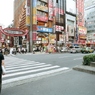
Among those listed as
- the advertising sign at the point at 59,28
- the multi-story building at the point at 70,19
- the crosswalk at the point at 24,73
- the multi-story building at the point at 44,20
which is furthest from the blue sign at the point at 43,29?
the crosswalk at the point at 24,73

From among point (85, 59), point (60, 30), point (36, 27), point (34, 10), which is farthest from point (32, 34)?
point (85, 59)

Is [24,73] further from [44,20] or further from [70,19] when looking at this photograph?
[70,19]

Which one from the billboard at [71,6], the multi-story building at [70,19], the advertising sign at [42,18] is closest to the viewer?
the advertising sign at [42,18]

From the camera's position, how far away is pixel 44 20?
4103cm

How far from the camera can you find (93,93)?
4.53m

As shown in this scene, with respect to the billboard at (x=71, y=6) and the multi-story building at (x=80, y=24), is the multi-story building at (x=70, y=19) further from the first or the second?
the multi-story building at (x=80, y=24)

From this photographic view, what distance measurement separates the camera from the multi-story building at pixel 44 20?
38.5m

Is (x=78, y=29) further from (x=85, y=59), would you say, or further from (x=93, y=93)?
(x=93, y=93)

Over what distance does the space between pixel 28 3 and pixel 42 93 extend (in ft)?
123

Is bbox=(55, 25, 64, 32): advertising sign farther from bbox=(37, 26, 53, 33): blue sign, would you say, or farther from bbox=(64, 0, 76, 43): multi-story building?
bbox=(64, 0, 76, 43): multi-story building

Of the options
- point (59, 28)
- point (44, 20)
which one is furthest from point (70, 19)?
point (44, 20)

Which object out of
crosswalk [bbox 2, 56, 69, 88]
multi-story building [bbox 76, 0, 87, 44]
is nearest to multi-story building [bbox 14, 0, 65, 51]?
multi-story building [bbox 76, 0, 87, 44]

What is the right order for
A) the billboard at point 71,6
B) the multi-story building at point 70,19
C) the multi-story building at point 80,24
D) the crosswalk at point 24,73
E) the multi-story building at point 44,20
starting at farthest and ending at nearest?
the multi-story building at point 80,24
the billboard at point 71,6
the multi-story building at point 70,19
the multi-story building at point 44,20
the crosswalk at point 24,73

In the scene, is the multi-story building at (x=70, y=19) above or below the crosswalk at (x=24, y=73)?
above
